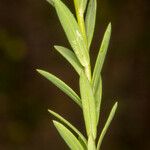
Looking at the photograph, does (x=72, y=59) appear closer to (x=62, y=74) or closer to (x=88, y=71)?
(x=88, y=71)

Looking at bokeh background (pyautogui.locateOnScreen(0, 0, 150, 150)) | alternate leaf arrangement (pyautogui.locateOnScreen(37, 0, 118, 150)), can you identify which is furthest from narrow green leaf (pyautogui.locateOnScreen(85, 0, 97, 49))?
bokeh background (pyautogui.locateOnScreen(0, 0, 150, 150))

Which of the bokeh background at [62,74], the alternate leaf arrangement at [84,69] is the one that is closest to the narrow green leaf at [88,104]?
the alternate leaf arrangement at [84,69]

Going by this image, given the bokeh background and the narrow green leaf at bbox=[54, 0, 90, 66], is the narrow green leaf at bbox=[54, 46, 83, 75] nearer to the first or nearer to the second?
the narrow green leaf at bbox=[54, 0, 90, 66]

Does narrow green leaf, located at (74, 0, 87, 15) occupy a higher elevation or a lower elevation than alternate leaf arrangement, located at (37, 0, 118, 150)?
higher

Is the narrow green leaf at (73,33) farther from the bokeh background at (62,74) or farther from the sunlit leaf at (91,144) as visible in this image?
the bokeh background at (62,74)
